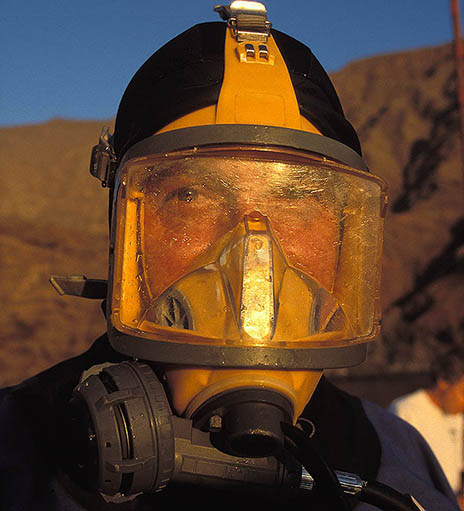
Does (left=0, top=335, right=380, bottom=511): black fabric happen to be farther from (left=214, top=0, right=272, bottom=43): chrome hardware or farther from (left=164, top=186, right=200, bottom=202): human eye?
(left=214, top=0, right=272, bottom=43): chrome hardware

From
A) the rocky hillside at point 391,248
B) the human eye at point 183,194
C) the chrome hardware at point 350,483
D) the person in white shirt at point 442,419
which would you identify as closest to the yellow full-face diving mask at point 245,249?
the human eye at point 183,194

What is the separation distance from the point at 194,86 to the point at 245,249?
19.7 inches

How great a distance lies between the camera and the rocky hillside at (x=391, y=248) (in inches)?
330

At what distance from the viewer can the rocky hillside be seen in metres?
8.38

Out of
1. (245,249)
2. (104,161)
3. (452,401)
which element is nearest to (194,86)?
(104,161)

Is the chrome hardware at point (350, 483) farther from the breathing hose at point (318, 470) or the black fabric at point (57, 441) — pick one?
the black fabric at point (57, 441)

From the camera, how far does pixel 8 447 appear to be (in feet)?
4.92

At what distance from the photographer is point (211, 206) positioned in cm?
150

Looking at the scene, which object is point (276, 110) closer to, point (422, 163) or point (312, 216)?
point (312, 216)

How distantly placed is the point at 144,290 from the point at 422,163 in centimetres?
2070

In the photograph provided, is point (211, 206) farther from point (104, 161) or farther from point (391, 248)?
point (391, 248)

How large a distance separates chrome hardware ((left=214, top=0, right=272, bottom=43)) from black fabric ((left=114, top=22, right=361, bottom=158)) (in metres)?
0.06

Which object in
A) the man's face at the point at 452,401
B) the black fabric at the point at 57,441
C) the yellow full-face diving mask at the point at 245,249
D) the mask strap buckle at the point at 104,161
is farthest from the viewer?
the man's face at the point at 452,401

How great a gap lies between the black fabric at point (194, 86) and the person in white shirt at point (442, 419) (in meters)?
2.04
